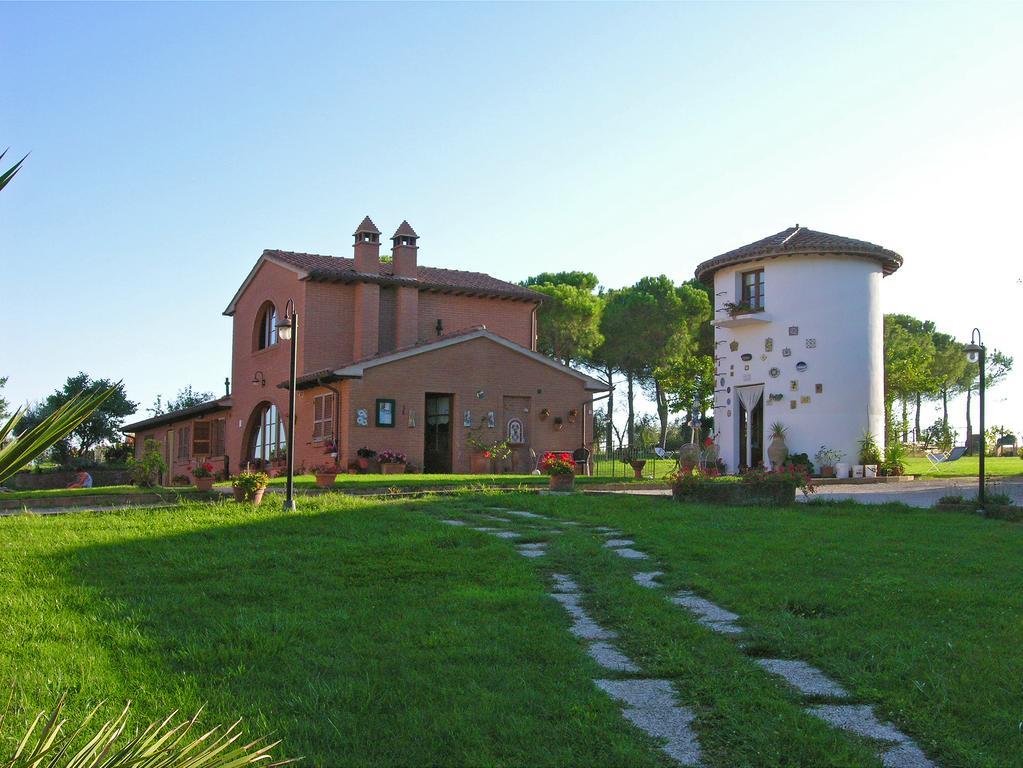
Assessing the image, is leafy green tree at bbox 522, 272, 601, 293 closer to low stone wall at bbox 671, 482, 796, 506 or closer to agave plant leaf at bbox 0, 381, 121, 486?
low stone wall at bbox 671, 482, 796, 506

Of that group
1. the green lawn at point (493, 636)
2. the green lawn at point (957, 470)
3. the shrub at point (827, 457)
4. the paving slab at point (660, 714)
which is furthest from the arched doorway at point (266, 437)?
the paving slab at point (660, 714)

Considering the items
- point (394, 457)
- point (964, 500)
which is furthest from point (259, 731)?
point (394, 457)

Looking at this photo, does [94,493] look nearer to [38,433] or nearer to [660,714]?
[660,714]

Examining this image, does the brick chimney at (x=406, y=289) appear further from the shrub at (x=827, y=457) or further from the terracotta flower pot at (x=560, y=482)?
the terracotta flower pot at (x=560, y=482)

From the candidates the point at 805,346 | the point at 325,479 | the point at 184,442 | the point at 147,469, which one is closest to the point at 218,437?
Answer: the point at 184,442

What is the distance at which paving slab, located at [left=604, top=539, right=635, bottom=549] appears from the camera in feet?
35.7

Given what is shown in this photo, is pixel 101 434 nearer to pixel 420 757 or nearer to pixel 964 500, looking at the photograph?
pixel 964 500

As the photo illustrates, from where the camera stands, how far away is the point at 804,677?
5.59m

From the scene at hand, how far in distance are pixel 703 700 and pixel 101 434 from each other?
45137 mm

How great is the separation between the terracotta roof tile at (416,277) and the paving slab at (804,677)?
2608cm

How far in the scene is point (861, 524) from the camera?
1283 cm

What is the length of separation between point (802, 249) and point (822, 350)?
9.58ft

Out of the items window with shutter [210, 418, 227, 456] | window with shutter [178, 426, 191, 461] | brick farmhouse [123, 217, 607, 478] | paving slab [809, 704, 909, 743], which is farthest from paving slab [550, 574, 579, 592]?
window with shutter [178, 426, 191, 461]

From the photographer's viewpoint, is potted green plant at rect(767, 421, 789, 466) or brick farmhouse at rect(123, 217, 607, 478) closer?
brick farmhouse at rect(123, 217, 607, 478)
